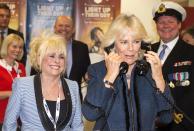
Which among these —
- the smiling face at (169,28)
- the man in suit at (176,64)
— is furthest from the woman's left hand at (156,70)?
the smiling face at (169,28)

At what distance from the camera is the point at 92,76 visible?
197 cm

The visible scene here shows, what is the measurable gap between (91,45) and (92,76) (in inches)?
119

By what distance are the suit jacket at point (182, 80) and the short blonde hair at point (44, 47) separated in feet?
2.59

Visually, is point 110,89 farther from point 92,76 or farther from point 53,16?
point 53,16

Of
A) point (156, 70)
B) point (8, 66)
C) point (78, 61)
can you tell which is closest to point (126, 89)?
point (156, 70)

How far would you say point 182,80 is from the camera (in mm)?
2623

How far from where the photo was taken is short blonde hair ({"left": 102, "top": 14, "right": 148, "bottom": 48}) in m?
1.95

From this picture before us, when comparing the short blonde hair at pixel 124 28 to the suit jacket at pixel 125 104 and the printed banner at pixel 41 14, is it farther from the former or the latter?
the printed banner at pixel 41 14

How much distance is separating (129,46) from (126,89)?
0.22 meters

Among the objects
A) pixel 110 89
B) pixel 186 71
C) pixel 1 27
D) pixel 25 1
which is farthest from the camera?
pixel 25 1

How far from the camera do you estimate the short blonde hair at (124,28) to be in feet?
6.40

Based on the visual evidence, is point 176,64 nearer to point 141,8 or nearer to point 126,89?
point 126,89

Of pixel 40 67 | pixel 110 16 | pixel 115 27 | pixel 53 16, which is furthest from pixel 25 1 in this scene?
pixel 115 27

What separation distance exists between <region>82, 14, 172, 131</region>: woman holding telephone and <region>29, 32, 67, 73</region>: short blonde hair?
477 millimetres
